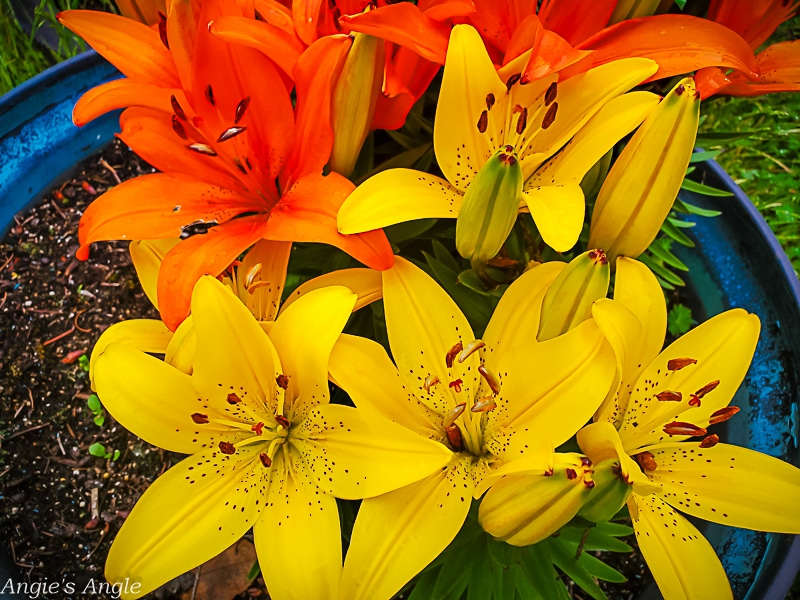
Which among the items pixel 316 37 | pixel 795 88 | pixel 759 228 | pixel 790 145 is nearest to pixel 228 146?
pixel 316 37

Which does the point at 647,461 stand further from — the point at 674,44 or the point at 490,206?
the point at 674,44

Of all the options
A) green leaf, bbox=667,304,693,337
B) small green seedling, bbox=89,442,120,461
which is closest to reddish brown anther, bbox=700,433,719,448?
green leaf, bbox=667,304,693,337

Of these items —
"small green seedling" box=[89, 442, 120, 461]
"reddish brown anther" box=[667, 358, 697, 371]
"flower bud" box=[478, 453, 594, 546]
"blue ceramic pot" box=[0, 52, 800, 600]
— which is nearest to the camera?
"flower bud" box=[478, 453, 594, 546]

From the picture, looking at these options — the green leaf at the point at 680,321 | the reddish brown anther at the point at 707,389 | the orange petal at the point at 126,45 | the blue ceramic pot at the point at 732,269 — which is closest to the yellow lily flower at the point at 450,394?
the reddish brown anther at the point at 707,389

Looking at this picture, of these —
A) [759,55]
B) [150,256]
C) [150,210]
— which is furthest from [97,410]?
[759,55]

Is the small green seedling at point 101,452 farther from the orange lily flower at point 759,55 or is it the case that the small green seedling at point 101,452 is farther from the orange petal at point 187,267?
the orange lily flower at point 759,55

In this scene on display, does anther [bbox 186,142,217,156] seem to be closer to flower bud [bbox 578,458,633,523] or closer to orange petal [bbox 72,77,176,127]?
orange petal [bbox 72,77,176,127]
